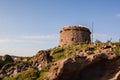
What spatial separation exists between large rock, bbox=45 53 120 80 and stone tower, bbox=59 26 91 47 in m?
22.7

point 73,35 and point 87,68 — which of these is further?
point 73,35

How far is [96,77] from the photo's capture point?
24.1 metres

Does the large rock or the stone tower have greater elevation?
the stone tower

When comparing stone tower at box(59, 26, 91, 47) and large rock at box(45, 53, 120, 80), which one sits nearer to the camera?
large rock at box(45, 53, 120, 80)

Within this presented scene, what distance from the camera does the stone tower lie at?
4747 cm

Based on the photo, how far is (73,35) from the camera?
1882 inches

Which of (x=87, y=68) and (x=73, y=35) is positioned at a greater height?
(x=73, y=35)

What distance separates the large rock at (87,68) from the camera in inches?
891

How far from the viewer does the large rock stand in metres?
22.6

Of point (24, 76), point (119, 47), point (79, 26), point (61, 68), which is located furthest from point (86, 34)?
point (61, 68)

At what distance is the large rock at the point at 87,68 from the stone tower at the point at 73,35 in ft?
74.3

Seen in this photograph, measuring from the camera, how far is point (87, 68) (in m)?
24.2

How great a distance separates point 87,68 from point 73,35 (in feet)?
78.1

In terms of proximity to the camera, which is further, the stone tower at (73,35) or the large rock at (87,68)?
the stone tower at (73,35)
